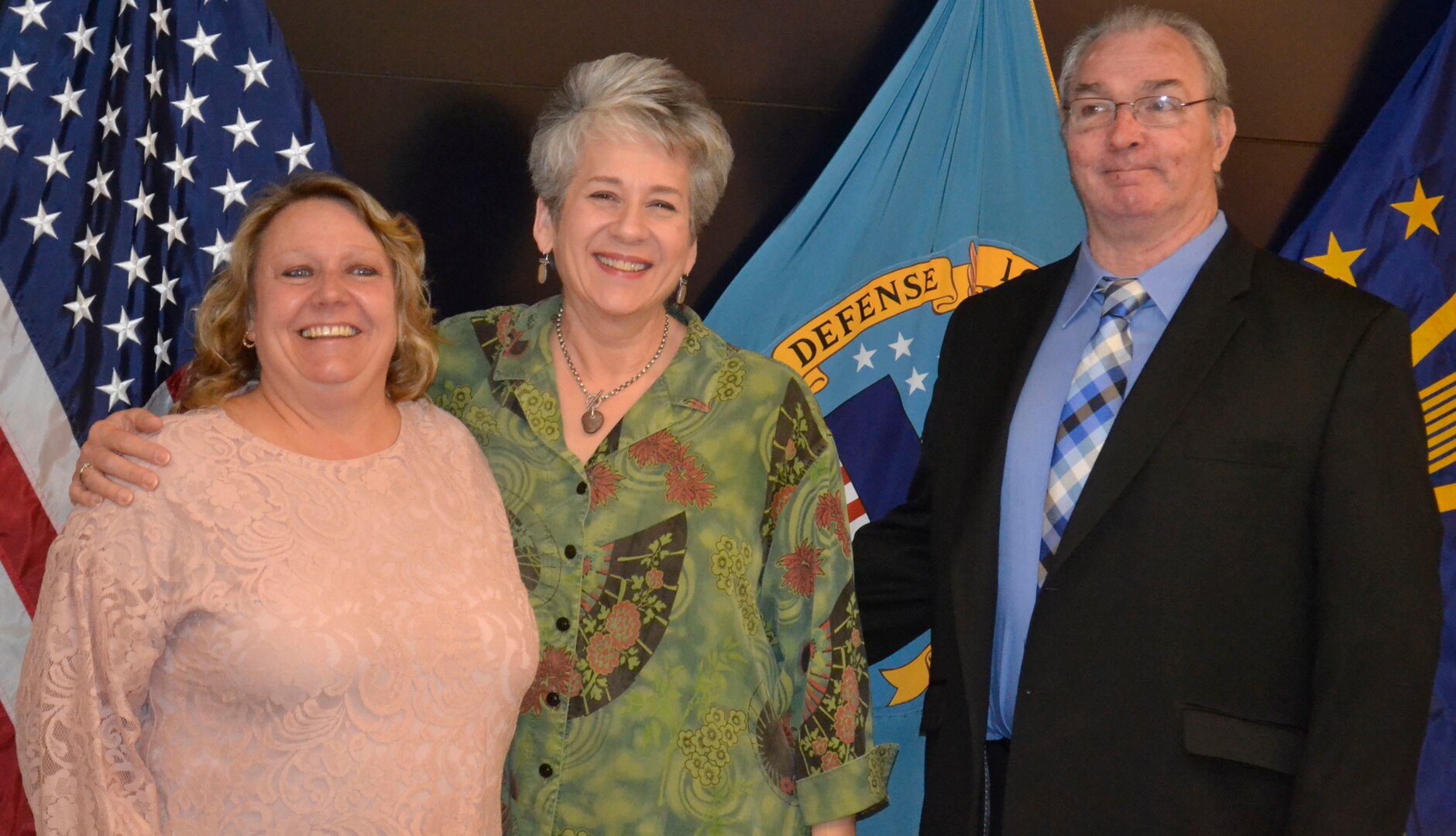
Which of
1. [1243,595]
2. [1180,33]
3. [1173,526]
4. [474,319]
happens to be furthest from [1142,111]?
[474,319]

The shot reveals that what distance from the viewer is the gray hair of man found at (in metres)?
2.01

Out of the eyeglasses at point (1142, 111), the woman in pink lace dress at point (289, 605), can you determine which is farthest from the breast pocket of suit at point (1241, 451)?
the woman in pink lace dress at point (289, 605)

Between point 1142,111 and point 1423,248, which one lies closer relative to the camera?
point 1142,111

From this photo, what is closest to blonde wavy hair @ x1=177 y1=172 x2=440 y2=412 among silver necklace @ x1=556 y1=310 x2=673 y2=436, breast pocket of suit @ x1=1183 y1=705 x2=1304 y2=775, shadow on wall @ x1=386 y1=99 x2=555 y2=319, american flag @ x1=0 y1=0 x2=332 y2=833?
silver necklace @ x1=556 y1=310 x2=673 y2=436

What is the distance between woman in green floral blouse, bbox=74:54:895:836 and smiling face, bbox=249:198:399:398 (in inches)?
9.6

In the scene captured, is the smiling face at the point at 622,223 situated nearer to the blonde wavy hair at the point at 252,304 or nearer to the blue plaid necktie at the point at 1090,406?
the blonde wavy hair at the point at 252,304

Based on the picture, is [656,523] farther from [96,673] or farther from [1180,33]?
[1180,33]

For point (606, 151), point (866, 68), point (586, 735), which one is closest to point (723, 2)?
point (866, 68)

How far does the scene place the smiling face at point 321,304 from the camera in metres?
1.86

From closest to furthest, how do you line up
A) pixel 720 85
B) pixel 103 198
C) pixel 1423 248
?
pixel 103 198 → pixel 1423 248 → pixel 720 85

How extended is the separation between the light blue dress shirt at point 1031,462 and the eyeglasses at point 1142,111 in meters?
0.20

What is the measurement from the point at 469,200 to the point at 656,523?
3.61ft

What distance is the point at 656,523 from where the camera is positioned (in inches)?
77.1

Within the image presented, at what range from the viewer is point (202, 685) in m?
1.70
